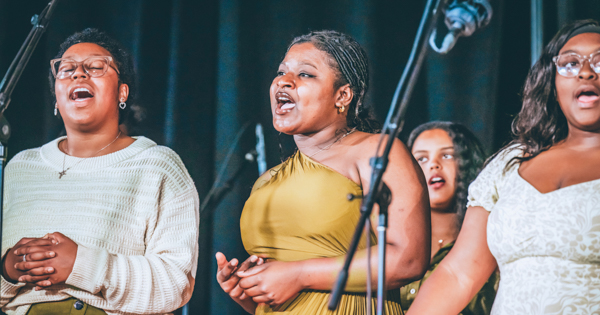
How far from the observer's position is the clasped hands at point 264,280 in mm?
1688

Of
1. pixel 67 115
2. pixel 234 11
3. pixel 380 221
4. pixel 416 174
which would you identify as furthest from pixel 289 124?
pixel 234 11

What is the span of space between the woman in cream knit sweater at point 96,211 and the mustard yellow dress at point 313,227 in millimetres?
308

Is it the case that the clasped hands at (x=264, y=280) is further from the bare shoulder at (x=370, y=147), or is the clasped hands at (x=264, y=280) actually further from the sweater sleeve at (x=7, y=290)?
the sweater sleeve at (x=7, y=290)

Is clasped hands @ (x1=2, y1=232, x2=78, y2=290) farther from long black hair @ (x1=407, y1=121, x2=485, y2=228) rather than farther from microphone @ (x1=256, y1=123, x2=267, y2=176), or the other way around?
long black hair @ (x1=407, y1=121, x2=485, y2=228)

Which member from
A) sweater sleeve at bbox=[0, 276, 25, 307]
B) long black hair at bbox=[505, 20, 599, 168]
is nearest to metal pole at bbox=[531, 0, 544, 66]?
long black hair at bbox=[505, 20, 599, 168]

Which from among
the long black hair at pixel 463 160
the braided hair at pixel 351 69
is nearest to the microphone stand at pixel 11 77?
the braided hair at pixel 351 69

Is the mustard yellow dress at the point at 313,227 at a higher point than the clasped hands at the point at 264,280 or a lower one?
higher

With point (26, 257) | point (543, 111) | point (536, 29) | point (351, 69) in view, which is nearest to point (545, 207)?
point (543, 111)

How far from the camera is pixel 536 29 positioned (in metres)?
2.52

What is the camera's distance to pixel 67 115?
206 centimetres

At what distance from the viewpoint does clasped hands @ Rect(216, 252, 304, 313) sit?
1688mm

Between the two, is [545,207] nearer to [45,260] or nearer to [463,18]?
[463,18]

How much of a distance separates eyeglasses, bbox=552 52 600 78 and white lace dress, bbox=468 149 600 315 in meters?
0.33

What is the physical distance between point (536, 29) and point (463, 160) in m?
0.65
